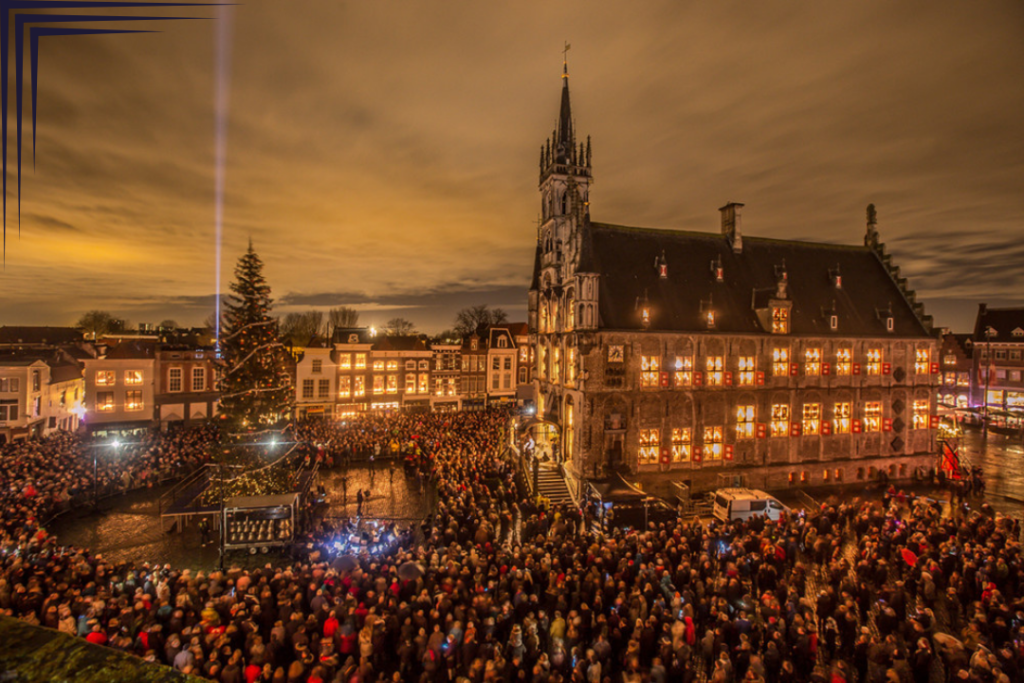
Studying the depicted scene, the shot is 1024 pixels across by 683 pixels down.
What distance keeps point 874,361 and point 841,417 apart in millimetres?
4683

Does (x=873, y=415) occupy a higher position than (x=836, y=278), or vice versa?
(x=836, y=278)

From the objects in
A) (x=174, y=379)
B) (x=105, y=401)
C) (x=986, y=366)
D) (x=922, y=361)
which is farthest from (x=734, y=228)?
(x=105, y=401)

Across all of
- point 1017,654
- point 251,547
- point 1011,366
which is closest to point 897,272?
point 1017,654

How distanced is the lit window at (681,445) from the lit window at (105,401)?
4849 cm

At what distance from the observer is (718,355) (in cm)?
3061

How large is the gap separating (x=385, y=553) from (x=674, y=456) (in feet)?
60.5

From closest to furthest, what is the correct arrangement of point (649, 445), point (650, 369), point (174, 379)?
1. point (649, 445)
2. point (650, 369)
3. point (174, 379)

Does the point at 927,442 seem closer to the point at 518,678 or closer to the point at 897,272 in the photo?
the point at 897,272

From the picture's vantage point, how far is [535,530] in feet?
71.7

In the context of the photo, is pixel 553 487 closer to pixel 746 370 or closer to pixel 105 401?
pixel 746 370

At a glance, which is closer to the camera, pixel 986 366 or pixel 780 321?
pixel 780 321

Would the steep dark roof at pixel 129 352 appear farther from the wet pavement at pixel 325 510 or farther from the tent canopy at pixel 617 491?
the tent canopy at pixel 617 491

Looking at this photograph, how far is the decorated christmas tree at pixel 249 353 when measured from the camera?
88.8ft

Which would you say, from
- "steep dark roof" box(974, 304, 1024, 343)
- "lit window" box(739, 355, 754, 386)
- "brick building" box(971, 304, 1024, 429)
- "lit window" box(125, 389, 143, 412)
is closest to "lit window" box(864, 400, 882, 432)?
"lit window" box(739, 355, 754, 386)
